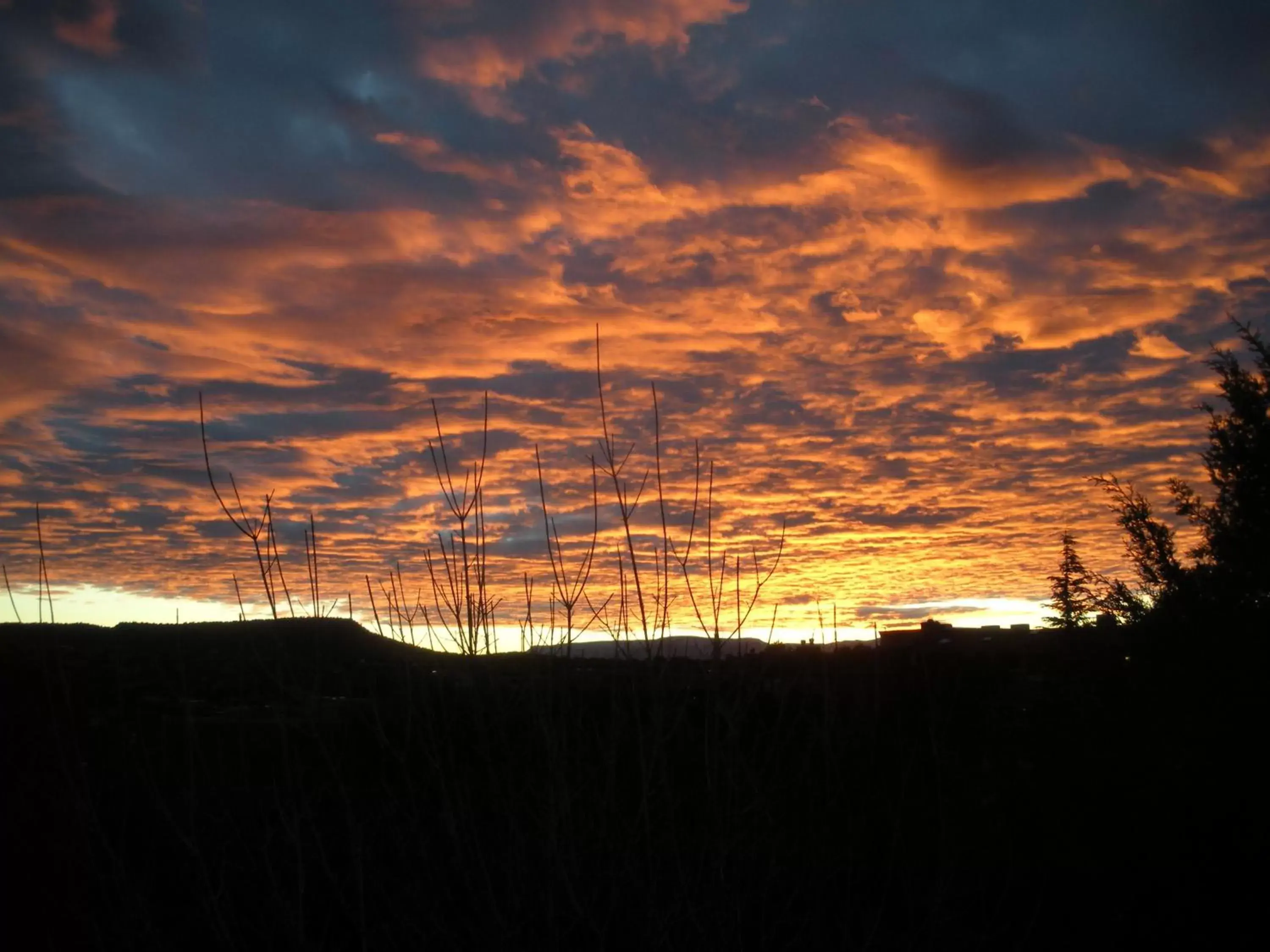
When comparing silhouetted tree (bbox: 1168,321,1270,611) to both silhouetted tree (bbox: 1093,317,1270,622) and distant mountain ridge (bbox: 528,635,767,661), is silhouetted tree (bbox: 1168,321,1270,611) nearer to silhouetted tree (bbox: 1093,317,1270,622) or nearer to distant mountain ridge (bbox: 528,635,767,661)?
silhouetted tree (bbox: 1093,317,1270,622)

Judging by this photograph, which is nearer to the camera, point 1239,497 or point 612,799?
point 612,799

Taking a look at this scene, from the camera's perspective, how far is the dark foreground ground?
4.07 meters

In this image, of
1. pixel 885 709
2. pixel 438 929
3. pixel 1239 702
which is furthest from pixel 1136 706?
pixel 438 929

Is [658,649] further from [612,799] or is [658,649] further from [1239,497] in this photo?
[1239,497]

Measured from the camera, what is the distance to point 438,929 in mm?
4168

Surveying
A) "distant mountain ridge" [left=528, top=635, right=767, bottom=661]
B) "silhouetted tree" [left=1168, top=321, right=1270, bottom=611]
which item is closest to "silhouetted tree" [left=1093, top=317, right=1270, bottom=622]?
"silhouetted tree" [left=1168, top=321, right=1270, bottom=611]

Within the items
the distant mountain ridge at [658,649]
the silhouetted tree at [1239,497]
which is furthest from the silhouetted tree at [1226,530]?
→ the distant mountain ridge at [658,649]

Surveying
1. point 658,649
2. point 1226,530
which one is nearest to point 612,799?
point 658,649

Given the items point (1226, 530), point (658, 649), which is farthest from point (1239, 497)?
point (658, 649)

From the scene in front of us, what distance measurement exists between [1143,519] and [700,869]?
7.07m

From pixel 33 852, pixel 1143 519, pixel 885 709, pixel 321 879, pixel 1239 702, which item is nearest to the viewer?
pixel 33 852

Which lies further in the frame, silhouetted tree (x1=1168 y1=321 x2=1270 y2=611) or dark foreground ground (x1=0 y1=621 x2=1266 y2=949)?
silhouetted tree (x1=1168 y1=321 x2=1270 y2=611)

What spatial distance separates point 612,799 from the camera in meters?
4.38

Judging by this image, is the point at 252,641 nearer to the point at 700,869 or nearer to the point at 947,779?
the point at 700,869
